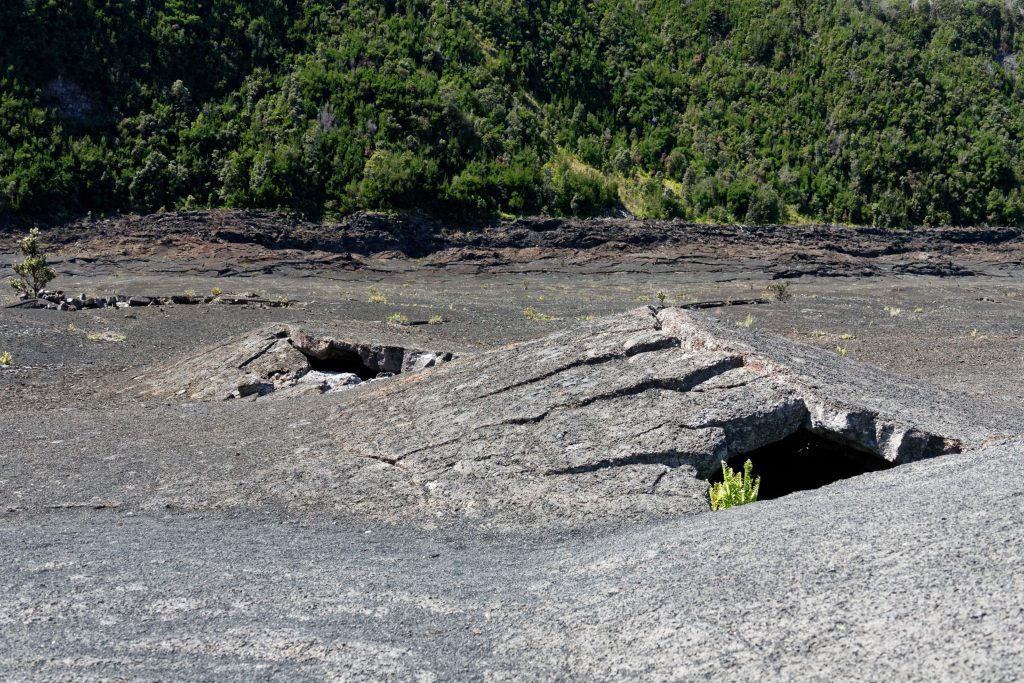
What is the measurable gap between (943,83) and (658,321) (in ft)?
222

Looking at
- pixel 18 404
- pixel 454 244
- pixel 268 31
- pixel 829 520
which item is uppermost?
pixel 268 31

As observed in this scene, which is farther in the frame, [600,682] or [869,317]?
[869,317]

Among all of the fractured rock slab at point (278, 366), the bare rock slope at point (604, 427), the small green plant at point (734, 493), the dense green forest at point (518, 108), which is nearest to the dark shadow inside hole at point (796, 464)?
the bare rock slope at point (604, 427)

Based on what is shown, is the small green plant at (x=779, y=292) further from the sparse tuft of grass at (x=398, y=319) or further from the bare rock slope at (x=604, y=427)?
the bare rock slope at (x=604, y=427)

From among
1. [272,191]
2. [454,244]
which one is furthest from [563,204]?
[272,191]

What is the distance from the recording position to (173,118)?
50.7 metres

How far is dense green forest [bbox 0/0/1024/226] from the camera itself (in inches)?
1884

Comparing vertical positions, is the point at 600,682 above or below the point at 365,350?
above

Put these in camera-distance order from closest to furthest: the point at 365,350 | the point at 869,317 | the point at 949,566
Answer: the point at 949,566 < the point at 365,350 < the point at 869,317

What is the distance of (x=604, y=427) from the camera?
7.50m

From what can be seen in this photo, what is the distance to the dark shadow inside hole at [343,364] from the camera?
14.9m

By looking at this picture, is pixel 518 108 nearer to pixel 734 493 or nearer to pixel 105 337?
pixel 105 337

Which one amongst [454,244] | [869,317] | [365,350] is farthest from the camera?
[454,244]

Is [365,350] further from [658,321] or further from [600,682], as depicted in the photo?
[600,682]
